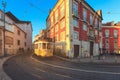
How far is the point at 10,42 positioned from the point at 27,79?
34292 millimetres

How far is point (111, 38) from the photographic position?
59.6m

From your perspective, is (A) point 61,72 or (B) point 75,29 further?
(B) point 75,29

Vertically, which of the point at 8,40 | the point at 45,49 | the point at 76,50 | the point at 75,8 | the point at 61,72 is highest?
the point at 75,8

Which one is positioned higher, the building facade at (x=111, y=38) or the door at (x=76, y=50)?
the building facade at (x=111, y=38)

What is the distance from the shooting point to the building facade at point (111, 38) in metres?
59.4

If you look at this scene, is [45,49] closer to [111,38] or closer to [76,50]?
[76,50]

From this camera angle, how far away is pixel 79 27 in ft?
117

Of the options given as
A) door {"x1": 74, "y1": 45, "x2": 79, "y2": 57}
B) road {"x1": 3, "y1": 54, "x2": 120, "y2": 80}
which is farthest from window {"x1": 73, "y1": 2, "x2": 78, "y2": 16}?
road {"x1": 3, "y1": 54, "x2": 120, "y2": 80}

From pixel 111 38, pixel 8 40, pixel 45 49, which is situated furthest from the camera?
pixel 111 38

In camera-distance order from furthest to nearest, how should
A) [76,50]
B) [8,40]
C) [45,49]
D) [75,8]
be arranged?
1. [8,40]
2. [75,8]
3. [76,50]
4. [45,49]

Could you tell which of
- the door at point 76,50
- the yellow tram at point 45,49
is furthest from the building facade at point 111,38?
the yellow tram at point 45,49

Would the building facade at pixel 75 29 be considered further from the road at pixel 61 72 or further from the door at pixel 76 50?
the road at pixel 61 72

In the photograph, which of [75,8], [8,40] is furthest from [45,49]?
[8,40]

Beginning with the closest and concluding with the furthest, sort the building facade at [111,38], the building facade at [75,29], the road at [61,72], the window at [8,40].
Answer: the road at [61,72]
the building facade at [75,29]
the window at [8,40]
the building facade at [111,38]
